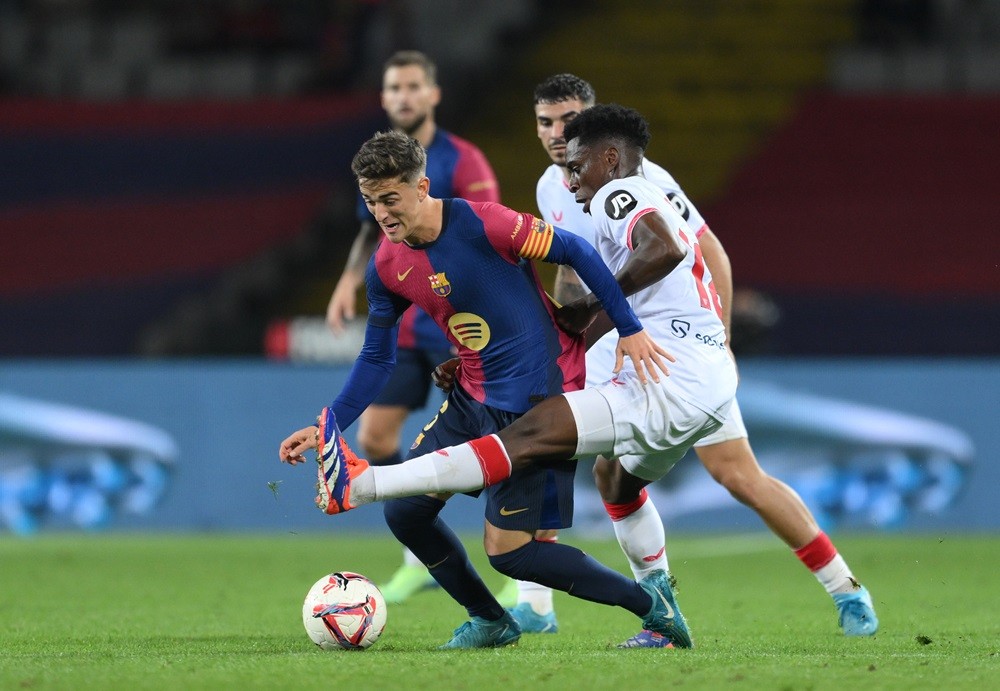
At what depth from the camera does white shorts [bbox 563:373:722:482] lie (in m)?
5.26

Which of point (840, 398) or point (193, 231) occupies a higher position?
point (193, 231)

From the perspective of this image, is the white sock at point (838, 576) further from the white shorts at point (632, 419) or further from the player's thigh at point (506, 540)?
the player's thigh at point (506, 540)

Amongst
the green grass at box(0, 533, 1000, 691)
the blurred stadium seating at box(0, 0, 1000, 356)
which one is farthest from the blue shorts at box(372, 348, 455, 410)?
the blurred stadium seating at box(0, 0, 1000, 356)

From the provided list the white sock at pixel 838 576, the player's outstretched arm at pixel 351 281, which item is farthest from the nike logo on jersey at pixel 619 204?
the player's outstretched arm at pixel 351 281

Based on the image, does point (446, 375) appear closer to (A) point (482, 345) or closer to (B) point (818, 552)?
(A) point (482, 345)

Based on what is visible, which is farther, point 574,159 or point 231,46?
point 231,46

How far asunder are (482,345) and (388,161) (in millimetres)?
743

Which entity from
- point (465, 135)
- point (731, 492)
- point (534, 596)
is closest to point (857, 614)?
point (731, 492)

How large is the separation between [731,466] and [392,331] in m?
1.48

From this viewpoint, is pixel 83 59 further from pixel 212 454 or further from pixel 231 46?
pixel 212 454

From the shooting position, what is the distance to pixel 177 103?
17.2 meters

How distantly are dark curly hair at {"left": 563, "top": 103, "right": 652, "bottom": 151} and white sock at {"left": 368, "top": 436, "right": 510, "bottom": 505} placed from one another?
1230mm

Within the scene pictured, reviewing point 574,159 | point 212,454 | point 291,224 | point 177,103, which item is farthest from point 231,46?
point 574,159

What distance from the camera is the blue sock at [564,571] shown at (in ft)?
17.4
